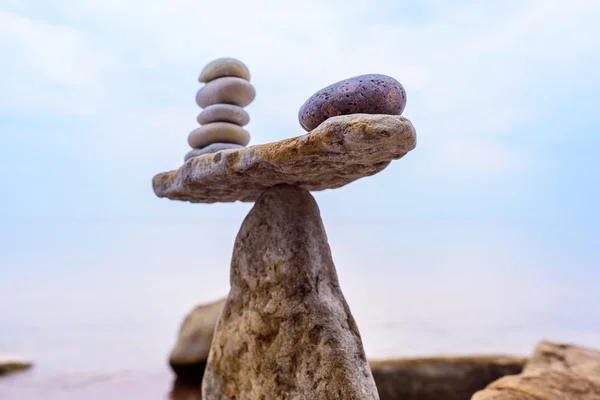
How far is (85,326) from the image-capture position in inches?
241

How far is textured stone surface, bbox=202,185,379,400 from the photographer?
2055 mm

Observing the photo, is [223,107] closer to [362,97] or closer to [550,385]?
[362,97]

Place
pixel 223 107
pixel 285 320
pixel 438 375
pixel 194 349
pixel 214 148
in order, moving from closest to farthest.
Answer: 1. pixel 285 320
2. pixel 214 148
3. pixel 223 107
4. pixel 438 375
5. pixel 194 349

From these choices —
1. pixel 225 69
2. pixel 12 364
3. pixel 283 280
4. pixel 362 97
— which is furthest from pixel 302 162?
pixel 12 364

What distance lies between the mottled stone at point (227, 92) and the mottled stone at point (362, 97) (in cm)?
93

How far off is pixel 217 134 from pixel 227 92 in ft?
0.86

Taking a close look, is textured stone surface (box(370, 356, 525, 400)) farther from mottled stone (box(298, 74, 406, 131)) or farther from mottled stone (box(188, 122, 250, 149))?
mottled stone (box(298, 74, 406, 131))

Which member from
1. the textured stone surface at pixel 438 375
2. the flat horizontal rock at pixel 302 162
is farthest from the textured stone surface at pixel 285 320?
the textured stone surface at pixel 438 375

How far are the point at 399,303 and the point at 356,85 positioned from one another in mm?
6193

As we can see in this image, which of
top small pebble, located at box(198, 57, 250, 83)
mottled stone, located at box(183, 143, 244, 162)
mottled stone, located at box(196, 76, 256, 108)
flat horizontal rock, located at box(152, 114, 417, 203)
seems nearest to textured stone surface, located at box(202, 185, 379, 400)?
flat horizontal rock, located at box(152, 114, 417, 203)

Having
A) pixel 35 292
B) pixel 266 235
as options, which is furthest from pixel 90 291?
pixel 266 235

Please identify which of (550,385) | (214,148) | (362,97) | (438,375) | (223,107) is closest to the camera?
(362,97)

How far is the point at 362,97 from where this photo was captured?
178cm

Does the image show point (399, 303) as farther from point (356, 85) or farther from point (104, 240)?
point (104, 240)
